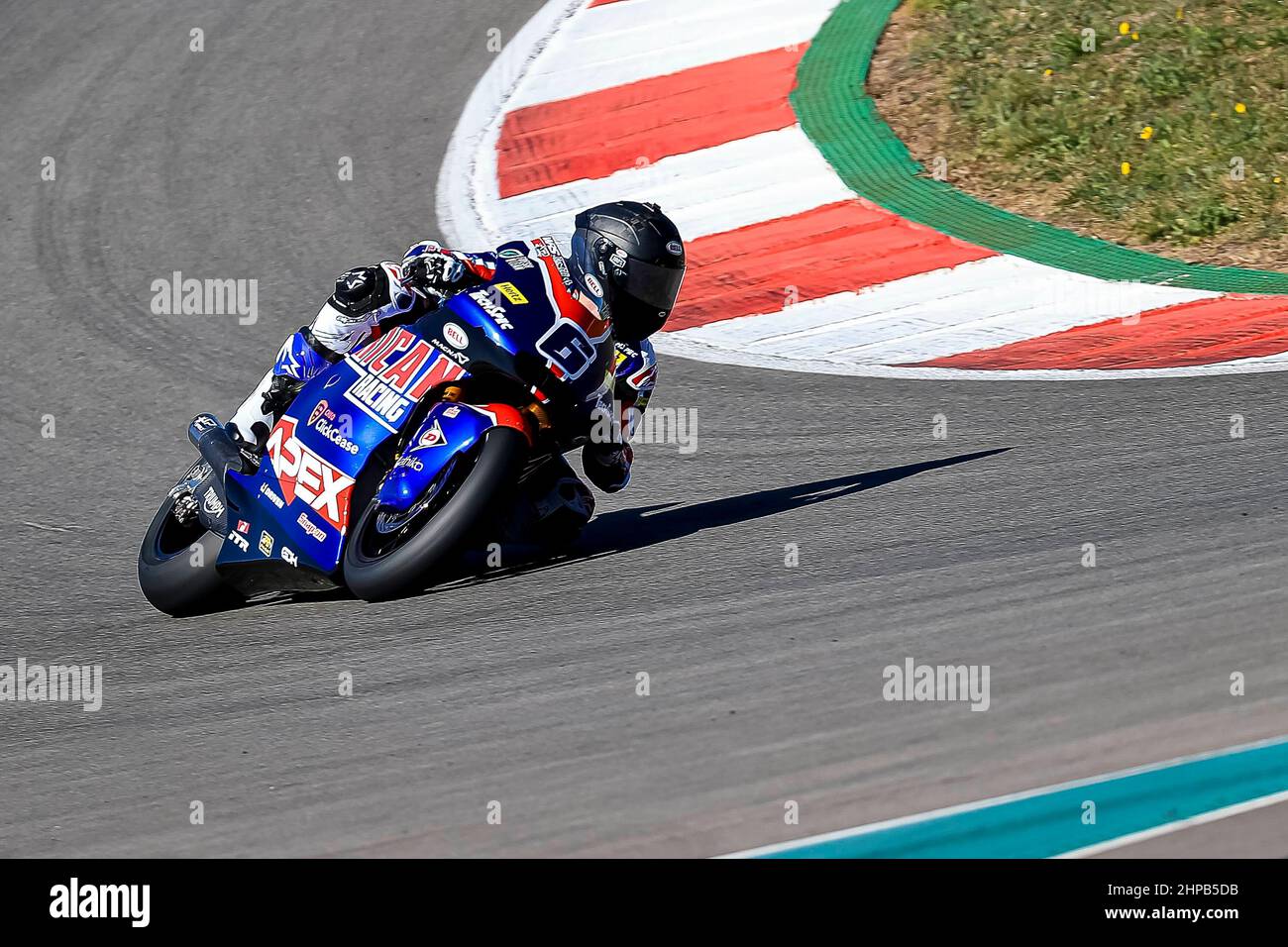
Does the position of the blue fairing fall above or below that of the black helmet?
below

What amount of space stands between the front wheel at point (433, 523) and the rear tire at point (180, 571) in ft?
2.41

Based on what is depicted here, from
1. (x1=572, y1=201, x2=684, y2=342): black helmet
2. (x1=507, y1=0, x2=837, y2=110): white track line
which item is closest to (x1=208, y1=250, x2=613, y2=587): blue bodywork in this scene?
(x1=572, y1=201, x2=684, y2=342): black helmet

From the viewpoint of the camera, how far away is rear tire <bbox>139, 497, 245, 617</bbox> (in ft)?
21.0

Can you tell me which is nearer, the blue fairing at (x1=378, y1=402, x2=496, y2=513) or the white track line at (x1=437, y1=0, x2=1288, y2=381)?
the blue fairing at (x1=378, y1=402, x2=496, y2=513)

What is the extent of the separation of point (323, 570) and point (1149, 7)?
9400 mm

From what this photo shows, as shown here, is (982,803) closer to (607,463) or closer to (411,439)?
(607,463)

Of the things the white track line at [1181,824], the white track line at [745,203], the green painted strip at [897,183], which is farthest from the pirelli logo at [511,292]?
the green painted strip at [897,183]

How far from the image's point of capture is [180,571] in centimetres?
643

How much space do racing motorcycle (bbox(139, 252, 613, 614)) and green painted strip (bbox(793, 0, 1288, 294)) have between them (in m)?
5.34

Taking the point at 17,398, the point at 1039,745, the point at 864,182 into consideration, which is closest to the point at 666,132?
the point at 864,182

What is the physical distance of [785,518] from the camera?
6.87 meters

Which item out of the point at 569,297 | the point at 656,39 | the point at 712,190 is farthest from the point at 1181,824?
the point at 656,39

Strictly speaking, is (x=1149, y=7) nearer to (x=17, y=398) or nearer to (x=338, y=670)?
(x=17, y=398)
